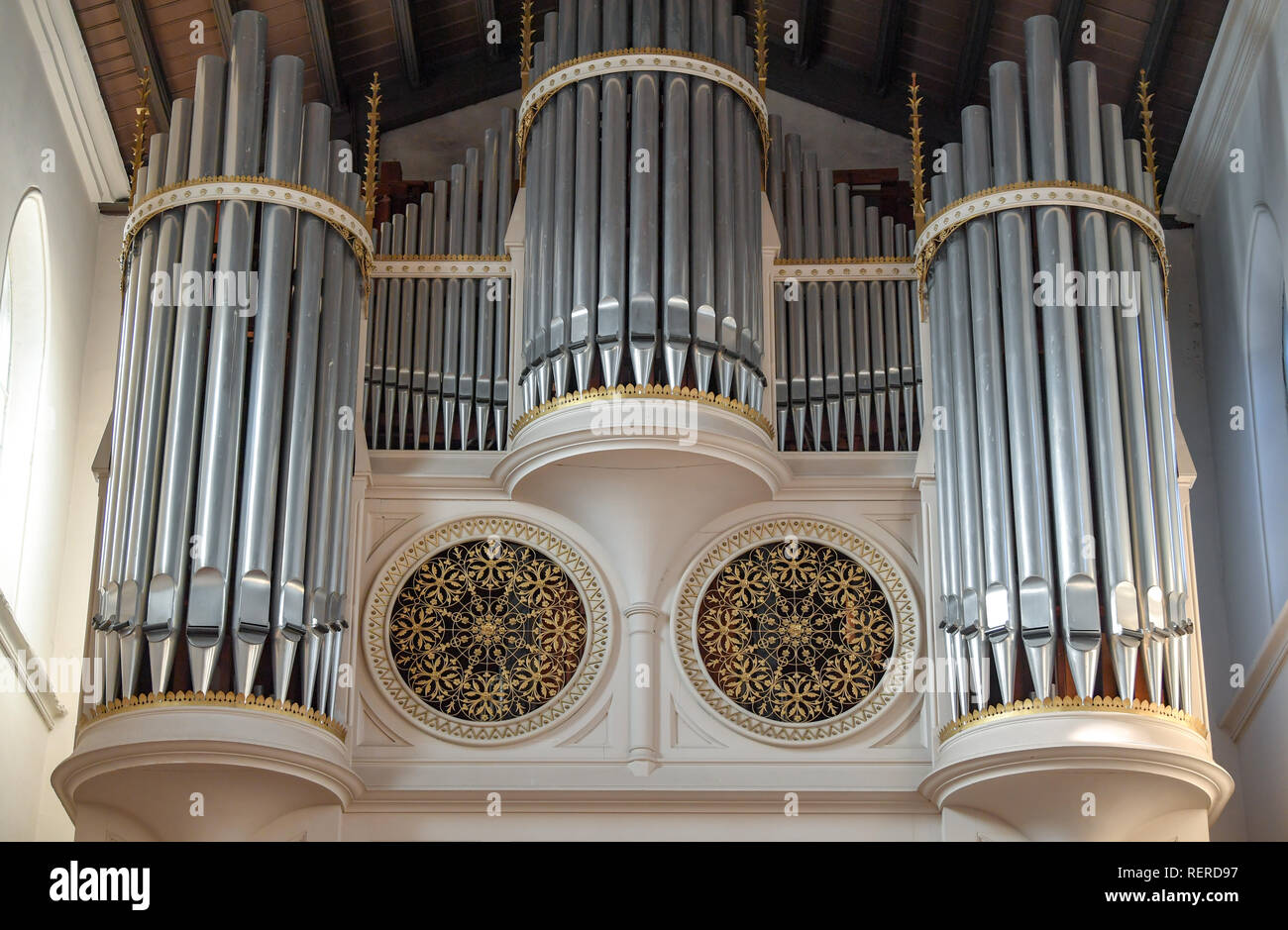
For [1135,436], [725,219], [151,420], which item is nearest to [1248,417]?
[1135,436]

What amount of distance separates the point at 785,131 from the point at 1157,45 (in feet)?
9.24

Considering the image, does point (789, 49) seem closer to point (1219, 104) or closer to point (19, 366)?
point (1219, 104)

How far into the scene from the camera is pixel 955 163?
499 inches

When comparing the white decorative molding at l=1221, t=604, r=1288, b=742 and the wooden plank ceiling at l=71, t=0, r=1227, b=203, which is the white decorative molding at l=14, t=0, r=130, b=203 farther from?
the white decorative molding at l=1221, t=604, r=1288, b=742

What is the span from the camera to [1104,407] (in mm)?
11602

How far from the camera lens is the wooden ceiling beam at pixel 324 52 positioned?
14.5 m

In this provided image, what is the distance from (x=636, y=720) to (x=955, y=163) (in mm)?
3760

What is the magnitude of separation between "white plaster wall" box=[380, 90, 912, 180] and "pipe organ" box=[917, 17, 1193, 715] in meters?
2.65

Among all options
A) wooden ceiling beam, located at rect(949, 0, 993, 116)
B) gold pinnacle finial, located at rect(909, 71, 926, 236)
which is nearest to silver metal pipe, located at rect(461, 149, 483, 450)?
gold pinnacle finial, located at rect(909, 71, 926, 236)

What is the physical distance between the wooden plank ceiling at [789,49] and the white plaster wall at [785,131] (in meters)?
0.08

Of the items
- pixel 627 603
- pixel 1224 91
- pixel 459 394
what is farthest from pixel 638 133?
pixel 1224 91
